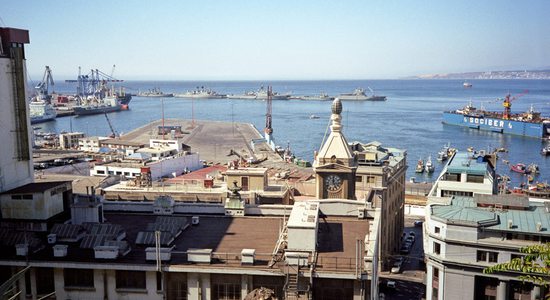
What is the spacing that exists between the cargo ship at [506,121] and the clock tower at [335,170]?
119 m

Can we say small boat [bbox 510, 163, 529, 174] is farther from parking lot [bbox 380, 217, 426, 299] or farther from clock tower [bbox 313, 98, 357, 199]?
clock tower [bbox 313, 98, 357, 199]

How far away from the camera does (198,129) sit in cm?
14225

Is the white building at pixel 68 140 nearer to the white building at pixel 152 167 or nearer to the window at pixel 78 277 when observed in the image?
the white building at pixel 152 167

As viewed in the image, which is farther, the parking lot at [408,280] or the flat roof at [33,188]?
the parking lot at [408,280]

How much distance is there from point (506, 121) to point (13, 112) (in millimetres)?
136212

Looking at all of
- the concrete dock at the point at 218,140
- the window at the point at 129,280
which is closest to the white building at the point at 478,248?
the window at the point at 129,280

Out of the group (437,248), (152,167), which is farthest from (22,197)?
(152,167)

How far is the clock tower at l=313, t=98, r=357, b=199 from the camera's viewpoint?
2734cm

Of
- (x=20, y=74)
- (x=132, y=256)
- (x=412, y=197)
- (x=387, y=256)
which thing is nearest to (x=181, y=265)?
(x=132, y=256)

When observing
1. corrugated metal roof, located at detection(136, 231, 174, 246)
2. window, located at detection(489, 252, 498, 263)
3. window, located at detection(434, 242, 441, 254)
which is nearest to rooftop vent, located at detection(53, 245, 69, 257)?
corrugated metal roof, located at detection(136, 231, 174, 246)

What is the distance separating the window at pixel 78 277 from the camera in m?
17.4

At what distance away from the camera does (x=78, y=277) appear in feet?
57.3

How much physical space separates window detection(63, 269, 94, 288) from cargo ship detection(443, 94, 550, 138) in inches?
5223

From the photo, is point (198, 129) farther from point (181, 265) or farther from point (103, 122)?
point (181, 265)
